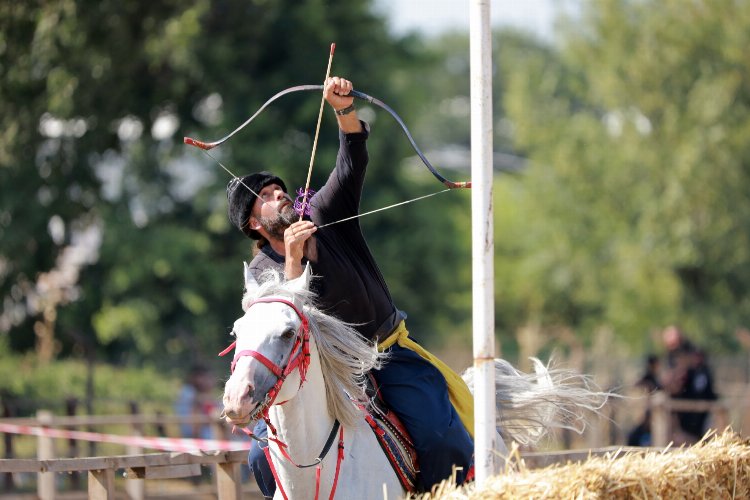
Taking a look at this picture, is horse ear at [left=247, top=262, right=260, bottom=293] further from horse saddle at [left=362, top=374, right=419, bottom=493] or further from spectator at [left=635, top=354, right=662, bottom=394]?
spectator at [left=635, top=354, right=662, bottom=394]

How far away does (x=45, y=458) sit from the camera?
33.9 feet

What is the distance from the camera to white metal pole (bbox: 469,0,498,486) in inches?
177

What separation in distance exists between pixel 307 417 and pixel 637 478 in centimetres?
150

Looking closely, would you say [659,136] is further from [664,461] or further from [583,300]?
[664,461]

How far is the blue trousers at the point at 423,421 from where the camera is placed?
5.70 m

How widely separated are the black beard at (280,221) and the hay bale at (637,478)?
1547 mm

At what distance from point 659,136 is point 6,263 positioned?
13.6m

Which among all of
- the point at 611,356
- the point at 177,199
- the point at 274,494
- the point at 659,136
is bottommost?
the point at 274,494

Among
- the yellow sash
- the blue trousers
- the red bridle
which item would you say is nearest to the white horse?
the red bridle

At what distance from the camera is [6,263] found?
18.0 metres

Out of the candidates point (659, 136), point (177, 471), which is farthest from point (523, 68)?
point (177, 471)

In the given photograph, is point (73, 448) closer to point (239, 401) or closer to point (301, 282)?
point (301, 282)

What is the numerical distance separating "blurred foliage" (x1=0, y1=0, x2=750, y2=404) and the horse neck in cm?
1318

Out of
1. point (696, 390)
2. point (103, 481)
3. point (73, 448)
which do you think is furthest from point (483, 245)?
point (696, 390)
